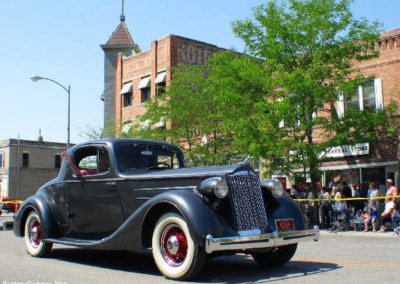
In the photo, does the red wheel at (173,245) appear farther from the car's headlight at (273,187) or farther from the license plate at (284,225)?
the car's headlight at (273,187)

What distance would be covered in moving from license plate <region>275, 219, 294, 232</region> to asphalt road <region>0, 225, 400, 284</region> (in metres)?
0.57

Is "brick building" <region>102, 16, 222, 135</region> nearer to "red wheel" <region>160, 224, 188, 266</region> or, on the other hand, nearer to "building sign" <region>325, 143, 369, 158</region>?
"building sign" <region>325, 143, 369, 158</region>

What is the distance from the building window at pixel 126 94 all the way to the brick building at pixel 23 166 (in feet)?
78.7

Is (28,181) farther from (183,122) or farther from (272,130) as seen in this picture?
(272,130)

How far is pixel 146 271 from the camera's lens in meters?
6.75

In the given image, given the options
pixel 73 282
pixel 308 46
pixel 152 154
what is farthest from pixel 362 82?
pixel 73 282

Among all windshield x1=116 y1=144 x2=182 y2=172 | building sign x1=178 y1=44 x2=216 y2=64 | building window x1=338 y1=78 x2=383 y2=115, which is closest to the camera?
windshield x1=116 y1=144 x2=182 y2=172

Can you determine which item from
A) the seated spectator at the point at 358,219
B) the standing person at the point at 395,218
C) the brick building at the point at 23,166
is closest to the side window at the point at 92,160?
the standing person at the point at 395,218

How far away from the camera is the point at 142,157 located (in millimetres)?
7770

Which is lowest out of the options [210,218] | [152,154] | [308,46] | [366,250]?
[366,250]

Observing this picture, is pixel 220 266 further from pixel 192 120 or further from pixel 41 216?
pixel 192 120

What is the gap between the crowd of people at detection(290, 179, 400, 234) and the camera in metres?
15.3

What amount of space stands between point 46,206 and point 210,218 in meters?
3.71

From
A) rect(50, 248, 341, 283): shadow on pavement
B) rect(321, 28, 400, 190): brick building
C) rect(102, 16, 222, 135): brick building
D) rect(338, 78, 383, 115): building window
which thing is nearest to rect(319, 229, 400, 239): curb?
rect(321, 28, 400, 190): brick building
